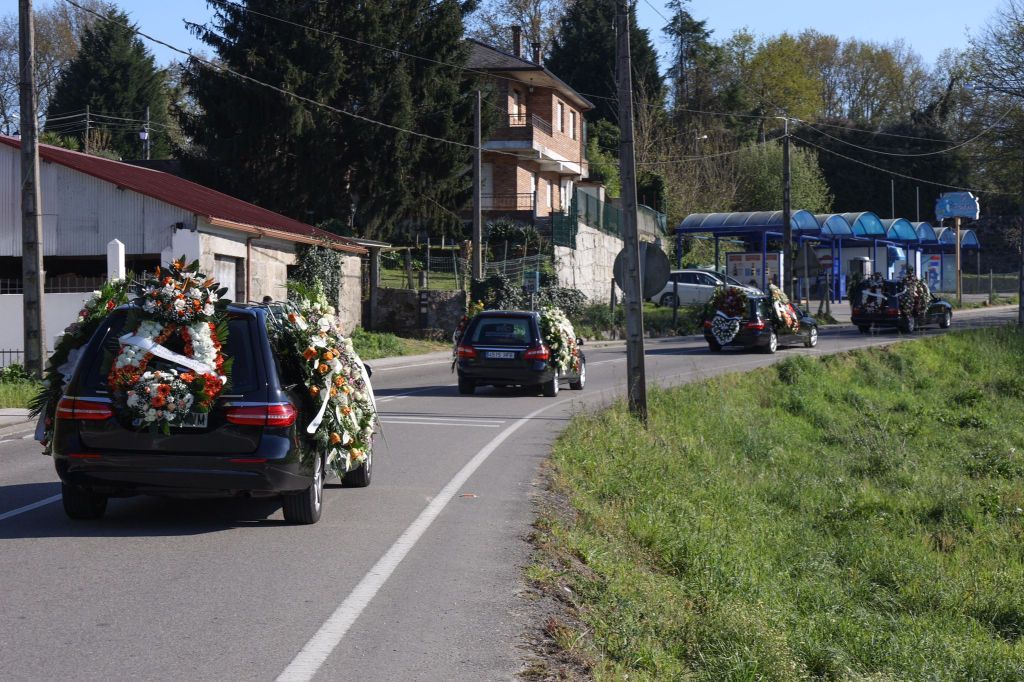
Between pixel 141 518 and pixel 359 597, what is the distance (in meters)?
3.20

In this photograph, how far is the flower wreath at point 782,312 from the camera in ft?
110

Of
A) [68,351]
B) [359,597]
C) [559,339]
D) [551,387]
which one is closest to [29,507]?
[68,351]

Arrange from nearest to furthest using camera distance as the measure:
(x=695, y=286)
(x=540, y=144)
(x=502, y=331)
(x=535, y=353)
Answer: (x=535, y=353) → (x=502, y=331) → (x=695, y=286) → (x=540, y=144)

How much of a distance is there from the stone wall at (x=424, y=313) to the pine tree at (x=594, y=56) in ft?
126

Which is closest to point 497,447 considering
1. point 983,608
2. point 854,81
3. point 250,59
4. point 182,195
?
point 983,608

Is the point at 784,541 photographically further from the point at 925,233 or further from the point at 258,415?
the point at 925,233

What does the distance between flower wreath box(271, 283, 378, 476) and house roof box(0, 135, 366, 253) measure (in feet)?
58.4

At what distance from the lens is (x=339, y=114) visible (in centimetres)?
3966

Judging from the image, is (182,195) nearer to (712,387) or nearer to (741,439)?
(712,387)

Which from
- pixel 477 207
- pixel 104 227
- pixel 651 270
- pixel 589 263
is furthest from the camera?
pixel 589 263

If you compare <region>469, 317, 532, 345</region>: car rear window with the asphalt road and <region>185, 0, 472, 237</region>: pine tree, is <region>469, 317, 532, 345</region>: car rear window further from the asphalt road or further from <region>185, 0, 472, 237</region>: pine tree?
<region>185, 0, 472, 237</region>: pine tree

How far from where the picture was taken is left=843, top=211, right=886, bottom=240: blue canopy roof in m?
63.6

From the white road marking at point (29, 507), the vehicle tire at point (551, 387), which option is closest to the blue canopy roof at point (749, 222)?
the vehicle tire at point (551, 387)

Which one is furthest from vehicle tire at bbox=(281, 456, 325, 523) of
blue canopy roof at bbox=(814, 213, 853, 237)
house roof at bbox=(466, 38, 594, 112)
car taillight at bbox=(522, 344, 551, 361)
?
blue canopy roof at bbox=(814, 213, 853, 237)
